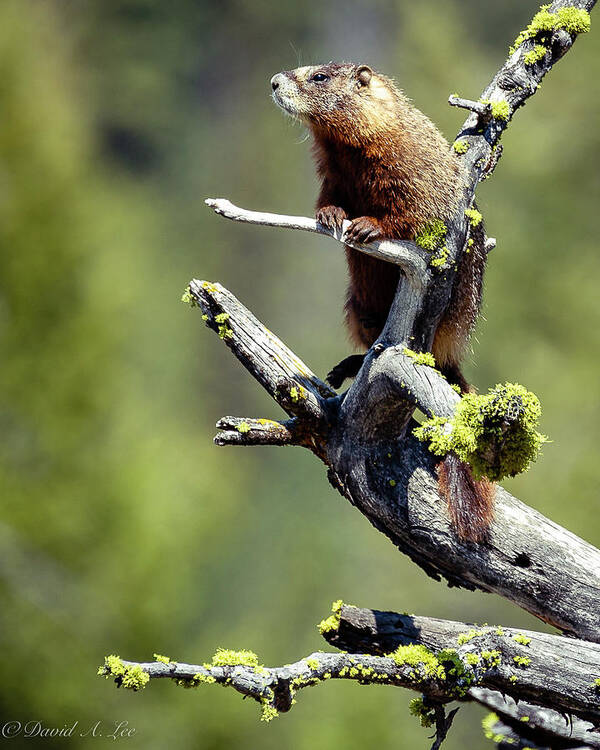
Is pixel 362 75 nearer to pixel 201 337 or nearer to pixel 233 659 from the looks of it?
pixel 233 659

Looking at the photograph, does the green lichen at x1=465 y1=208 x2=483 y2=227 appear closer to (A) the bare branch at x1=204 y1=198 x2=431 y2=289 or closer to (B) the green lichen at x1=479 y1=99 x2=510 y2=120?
(A) the bare branch at x1=204 y1=198 x2=431 y2=289

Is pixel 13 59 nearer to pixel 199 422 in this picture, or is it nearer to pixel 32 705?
pixel 32 705

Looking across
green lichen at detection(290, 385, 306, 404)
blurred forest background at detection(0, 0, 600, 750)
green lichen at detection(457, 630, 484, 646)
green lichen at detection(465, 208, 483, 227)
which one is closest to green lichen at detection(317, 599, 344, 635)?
green lichen at detection(457, 630, 484, 646)

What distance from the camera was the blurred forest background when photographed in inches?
394

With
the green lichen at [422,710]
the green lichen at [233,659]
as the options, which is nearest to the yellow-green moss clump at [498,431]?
the green lichen at [233,659]

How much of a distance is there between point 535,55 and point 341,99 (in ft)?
2.83

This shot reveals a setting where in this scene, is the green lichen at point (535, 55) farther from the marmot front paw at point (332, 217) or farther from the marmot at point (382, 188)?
the marmot front paw at point (332, 217)

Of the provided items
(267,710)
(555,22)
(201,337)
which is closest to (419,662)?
(267,710)

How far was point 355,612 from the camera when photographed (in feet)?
12.7

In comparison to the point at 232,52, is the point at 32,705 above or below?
below

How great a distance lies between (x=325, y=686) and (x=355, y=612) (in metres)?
8.78

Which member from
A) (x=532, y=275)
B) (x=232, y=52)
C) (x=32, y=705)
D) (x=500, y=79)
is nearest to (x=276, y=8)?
(x=232, y=52)

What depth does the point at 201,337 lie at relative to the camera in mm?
19391

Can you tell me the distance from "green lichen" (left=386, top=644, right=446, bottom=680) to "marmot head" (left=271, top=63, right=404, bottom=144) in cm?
216
